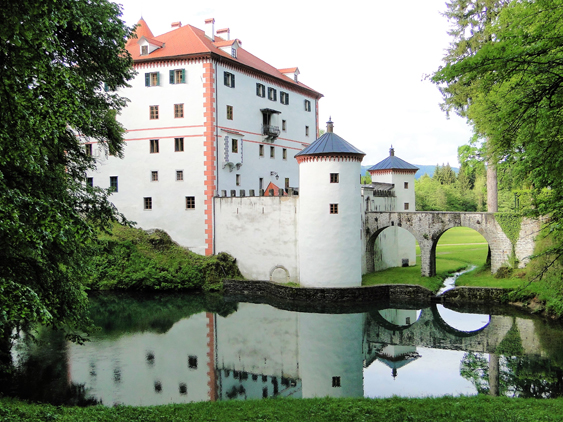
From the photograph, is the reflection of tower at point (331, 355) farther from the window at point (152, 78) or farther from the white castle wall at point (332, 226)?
the window at point (152, 78)

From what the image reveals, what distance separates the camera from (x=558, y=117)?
9453mm

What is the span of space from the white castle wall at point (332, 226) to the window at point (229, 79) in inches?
343

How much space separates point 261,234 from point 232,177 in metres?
4.79

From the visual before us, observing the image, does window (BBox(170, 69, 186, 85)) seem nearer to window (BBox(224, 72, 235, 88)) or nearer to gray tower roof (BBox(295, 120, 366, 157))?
window (BBox(224, 72, 235, 88))

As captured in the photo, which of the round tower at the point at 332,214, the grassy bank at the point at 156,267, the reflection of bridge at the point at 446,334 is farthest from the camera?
the grassy bank at the point at 156,267

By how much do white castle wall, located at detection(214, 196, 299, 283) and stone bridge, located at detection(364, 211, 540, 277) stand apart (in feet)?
16.6

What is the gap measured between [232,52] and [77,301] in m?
25.8

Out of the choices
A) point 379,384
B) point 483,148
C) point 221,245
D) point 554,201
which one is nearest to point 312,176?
point 221,245

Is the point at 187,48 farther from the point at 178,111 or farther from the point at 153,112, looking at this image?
the point at 153,112

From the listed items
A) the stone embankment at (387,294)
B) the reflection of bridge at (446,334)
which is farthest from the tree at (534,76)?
the stone embankment at (387,294)

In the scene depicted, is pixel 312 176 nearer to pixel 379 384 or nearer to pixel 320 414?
pixel 379 384

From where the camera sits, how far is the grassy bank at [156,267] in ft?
95.9

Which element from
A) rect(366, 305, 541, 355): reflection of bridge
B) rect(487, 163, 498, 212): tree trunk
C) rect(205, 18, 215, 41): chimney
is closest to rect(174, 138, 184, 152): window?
rect(205, 18, 215, 41): chimney

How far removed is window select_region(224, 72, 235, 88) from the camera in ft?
106
